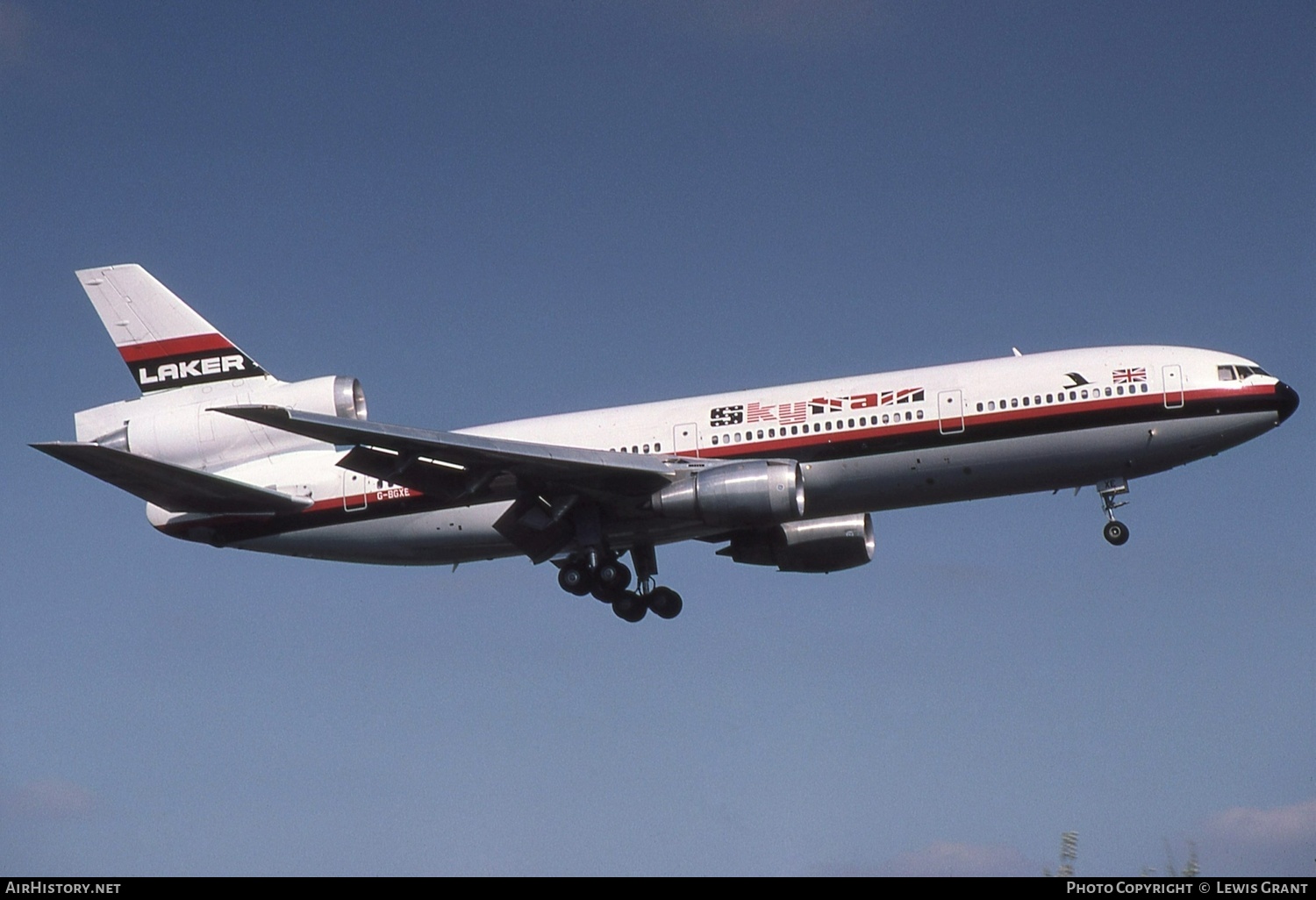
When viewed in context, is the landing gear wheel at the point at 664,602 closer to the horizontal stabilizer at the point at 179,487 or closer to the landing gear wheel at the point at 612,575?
the landing gear wheel at the point at 612,575

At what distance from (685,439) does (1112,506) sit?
36.3ft

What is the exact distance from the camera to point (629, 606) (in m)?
41.9

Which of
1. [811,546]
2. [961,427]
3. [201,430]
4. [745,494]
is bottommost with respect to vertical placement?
[745,494]

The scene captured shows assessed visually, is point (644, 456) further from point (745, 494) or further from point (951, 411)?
point (951, 411)

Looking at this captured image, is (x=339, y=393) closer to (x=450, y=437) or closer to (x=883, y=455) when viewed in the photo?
(x=450, y=437)

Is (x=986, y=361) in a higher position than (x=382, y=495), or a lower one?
higher

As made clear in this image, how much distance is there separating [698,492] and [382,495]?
9383 mm

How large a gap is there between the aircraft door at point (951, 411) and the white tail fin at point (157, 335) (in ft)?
64.7

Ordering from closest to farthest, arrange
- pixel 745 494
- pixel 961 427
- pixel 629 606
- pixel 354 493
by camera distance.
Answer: pixel 745 494
pixel 961 427
pixel 354 493
pixel 629 606

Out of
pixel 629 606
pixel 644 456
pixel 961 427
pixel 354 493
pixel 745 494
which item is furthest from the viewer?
pixel 629 606

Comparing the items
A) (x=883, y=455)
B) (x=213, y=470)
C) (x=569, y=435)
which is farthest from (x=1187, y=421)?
(x=213, y=470)

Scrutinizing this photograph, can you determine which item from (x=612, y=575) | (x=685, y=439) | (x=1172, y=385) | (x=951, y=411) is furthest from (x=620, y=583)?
(x=1172, y=385)
